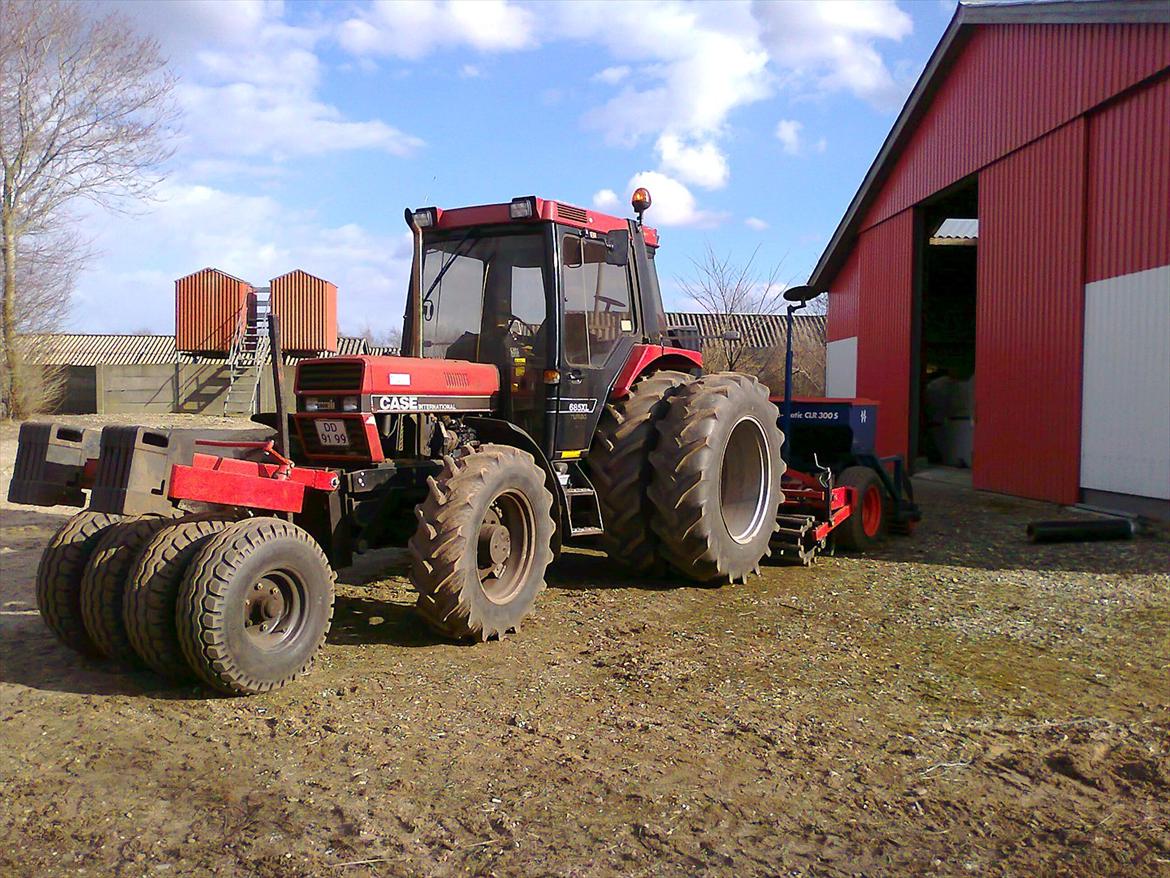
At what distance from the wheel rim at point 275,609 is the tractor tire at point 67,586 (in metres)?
1.07

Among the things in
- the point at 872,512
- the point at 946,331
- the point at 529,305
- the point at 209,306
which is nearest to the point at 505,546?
the point at 529,305

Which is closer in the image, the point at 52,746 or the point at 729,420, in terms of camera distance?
the point at 52,746

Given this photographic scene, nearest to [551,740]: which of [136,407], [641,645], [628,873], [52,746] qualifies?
[628,873]

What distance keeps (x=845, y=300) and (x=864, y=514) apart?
36.4 feet

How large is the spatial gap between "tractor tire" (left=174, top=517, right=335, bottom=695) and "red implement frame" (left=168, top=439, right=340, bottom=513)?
8.4 inches

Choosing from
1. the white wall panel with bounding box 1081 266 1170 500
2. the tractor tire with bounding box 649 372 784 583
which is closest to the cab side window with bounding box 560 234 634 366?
the tractor tire with bounding box 649 372 784 583

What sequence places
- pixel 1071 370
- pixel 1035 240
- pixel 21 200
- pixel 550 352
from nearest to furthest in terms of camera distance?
1. pixel 550 352
2. pixel 1071 370
3. pixel 1035 240
4. pixel 21 200

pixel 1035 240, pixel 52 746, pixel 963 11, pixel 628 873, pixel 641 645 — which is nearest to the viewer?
pixel 628 873

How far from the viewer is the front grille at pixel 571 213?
664 cm

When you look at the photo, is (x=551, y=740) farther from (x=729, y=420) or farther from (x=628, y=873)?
(x=729, y=420)

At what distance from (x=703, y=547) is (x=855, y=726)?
2.52 m

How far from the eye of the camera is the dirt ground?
3.26 meters

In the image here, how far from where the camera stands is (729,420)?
23.4 ft

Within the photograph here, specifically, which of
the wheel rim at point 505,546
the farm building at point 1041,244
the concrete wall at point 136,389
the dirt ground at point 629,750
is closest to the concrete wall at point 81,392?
the concrete wall at point 136,389
